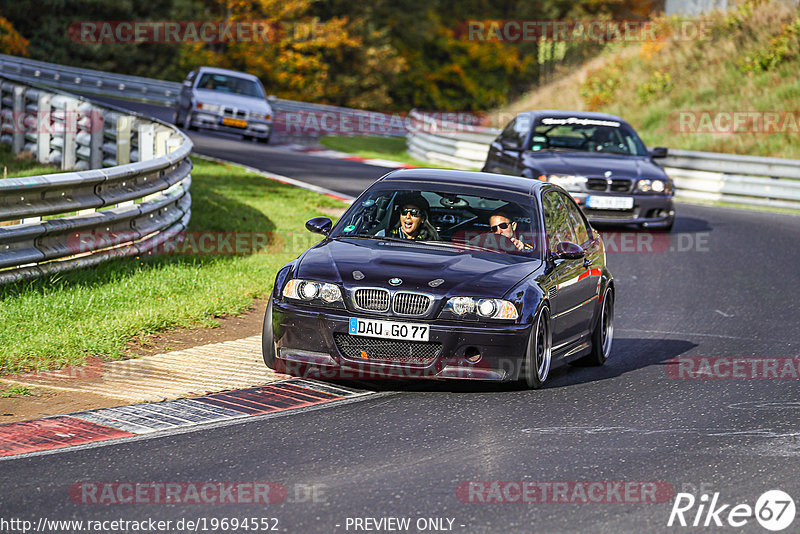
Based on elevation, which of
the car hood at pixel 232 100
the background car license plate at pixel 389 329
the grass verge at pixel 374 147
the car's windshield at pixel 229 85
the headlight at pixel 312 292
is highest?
the headlight at pixel 312 292

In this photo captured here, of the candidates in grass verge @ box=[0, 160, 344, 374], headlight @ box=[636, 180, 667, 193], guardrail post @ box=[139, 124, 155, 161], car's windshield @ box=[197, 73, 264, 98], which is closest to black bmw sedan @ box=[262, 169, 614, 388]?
grass verge @ box=[0, 160, 344, 374]

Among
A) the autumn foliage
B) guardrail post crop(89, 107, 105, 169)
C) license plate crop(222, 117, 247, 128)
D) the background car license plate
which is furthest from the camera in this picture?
the autumn foliage

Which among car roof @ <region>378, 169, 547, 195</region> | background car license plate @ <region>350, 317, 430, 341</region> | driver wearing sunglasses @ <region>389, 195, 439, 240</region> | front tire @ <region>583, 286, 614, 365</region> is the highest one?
car roof @ <region>378, 169, 547, 195</region>

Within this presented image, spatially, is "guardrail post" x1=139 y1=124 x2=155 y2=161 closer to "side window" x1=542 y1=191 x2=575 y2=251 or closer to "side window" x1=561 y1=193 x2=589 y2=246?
"side window" x1=561 y1=193 x2=589 y2=246

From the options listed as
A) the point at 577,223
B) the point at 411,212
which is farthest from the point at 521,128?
the point at 411,212

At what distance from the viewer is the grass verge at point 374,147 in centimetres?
3197

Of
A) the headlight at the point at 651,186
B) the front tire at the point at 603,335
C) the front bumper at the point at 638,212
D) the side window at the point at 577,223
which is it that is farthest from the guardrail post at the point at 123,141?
the front tire at the point at 603,335

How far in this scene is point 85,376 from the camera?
810 centimetres

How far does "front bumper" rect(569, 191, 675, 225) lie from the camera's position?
17375mm

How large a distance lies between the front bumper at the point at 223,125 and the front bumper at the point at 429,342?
2372cm

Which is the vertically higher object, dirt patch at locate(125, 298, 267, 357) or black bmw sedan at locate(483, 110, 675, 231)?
black bmw sedan at locate(483, 110, 675, 231)

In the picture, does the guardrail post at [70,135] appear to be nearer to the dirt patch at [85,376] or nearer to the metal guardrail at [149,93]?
the dirt patch at [85,376]

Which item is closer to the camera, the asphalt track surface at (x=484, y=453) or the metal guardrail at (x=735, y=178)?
the asphalt track surface at (x=484, y=453)

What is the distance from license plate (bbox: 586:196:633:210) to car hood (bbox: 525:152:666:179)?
310 millimetres
